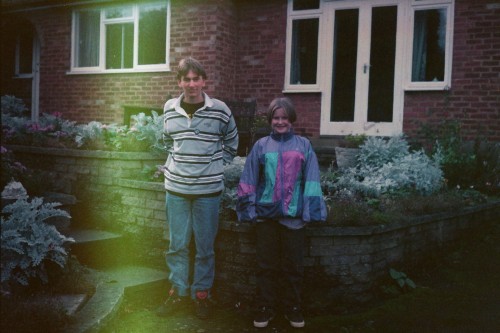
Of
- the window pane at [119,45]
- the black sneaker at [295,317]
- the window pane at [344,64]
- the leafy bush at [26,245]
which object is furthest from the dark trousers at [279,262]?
the window pane at [119,45]

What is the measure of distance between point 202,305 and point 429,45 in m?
6.66

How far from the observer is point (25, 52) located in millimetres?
14305

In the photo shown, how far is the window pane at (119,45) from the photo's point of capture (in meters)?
11.8

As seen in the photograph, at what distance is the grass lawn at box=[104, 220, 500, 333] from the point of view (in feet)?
13.3

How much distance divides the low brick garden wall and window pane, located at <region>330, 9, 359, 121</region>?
3.51m

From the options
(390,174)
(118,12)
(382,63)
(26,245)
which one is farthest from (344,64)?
(26,245)

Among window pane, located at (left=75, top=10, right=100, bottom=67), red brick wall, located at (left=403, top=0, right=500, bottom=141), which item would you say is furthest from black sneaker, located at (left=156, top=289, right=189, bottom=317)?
window pane, located at (left=75, top=10, right=100, bottom=67)

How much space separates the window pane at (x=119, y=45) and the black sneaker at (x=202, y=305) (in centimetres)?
834

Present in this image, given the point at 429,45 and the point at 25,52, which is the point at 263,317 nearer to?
the point at 429,45

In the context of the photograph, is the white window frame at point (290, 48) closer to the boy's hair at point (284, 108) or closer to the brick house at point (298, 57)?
the brick house at point (298, 57)

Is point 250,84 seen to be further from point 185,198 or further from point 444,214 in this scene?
point 185,198

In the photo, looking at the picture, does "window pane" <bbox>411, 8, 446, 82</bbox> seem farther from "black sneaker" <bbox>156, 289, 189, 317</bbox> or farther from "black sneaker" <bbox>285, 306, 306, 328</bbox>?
"black sneaker" <bbox>156, 289, 189, 317</bbox>

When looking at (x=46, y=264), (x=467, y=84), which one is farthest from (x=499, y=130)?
(x=46, y=264)

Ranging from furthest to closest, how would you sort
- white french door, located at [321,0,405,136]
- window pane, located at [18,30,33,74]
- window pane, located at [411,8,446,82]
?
window pane, located at [18,30,33,74], white french door, located at [321,0,405,136], window pane, located at [411,8,446,82]
